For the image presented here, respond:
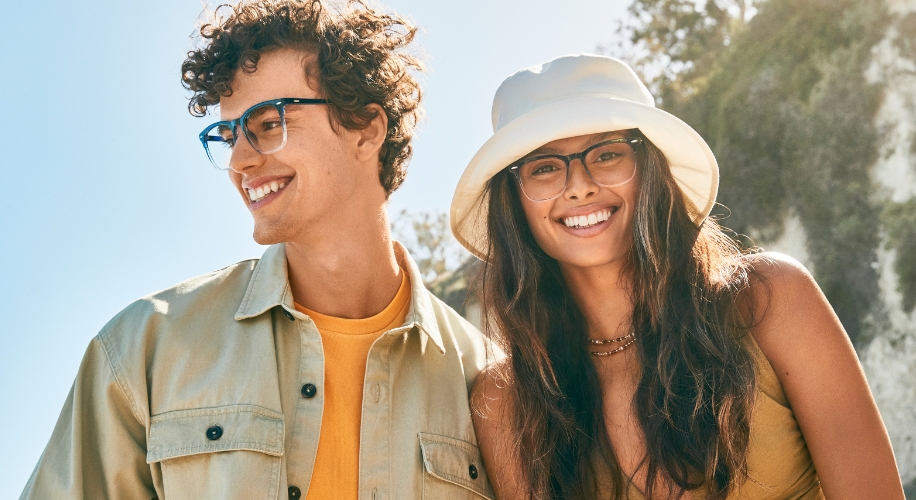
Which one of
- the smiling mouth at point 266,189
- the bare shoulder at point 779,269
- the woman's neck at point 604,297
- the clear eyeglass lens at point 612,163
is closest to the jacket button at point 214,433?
the smiling mouth at point 266,189

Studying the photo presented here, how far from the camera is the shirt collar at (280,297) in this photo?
121 inches

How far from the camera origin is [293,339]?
10.2 feet

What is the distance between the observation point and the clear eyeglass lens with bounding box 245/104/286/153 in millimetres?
3260

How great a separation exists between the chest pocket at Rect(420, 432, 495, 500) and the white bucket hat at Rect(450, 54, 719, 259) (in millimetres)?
900

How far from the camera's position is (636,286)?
3.07 metres

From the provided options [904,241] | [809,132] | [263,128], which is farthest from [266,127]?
Result: [809,132]

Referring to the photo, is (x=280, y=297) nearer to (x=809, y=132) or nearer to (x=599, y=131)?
(x=599, y=131)

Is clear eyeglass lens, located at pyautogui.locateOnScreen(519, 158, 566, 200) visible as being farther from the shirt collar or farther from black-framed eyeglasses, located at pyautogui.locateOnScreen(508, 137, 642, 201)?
the shirt collar

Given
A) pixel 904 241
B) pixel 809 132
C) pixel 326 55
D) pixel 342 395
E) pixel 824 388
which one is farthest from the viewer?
pixel 809 132

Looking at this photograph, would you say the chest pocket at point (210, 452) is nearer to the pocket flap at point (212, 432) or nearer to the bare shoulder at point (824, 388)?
the pocket flap at point (212, 432)

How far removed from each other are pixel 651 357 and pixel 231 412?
1.50m

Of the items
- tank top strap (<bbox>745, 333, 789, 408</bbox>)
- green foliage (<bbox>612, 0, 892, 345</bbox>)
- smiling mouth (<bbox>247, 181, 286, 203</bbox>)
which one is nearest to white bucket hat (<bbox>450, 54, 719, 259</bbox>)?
tank top strap (<bbox>745, 333, 789, 408</bbox>)

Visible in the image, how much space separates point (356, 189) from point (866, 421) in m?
2.08

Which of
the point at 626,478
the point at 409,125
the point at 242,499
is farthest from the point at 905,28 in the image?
the point at 242,499
